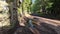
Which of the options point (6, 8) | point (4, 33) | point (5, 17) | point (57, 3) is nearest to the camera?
point (4, 33)

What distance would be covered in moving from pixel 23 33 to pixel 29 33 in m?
0.52

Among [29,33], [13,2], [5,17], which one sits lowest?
[29,33]

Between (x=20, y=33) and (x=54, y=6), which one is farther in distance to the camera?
(x=54, y=6)

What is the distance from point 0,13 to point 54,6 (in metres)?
19.8

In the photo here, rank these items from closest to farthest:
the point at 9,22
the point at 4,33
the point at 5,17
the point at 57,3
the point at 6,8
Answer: the point at 4,33, the point at 9,22, the point at 5,17, the point at 6,8, the point at 57,3

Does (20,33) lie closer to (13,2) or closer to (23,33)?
(23,33)

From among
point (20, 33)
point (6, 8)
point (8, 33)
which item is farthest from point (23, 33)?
point (6, 8)

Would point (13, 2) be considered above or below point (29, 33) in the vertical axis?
above

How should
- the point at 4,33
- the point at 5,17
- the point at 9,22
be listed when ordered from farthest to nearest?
the point at 5,17 → the point at 9,22 → the point at 4,33

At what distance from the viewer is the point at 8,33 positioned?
9.70 metres

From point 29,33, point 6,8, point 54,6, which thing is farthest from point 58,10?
point 29,33

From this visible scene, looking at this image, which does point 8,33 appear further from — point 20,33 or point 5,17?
point 5,17

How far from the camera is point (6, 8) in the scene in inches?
573

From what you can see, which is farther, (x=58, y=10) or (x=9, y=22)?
(x=58, y=10)
